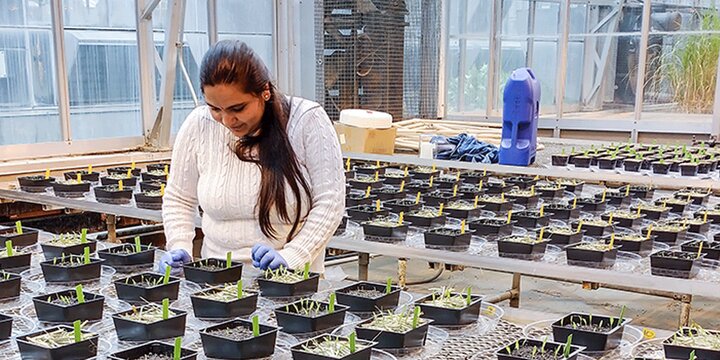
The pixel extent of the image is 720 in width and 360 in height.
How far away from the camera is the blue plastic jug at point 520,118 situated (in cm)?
412

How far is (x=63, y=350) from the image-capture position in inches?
52.6

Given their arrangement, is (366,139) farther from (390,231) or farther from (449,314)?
(449,314)

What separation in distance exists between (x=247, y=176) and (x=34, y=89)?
3573 mm

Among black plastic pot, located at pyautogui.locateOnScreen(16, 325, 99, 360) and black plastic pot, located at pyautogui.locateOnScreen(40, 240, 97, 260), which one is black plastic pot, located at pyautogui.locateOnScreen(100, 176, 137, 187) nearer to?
black plastic pot, located at pyautogui.locateOnScreen(40, 240, 97, 260)

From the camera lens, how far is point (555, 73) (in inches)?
289

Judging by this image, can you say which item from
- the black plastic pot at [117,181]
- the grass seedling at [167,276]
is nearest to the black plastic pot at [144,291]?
the grass seedling at [167,276]

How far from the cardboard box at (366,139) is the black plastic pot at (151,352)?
3.58 metres

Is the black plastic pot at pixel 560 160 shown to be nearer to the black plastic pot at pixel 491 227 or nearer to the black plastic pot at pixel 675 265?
the black plastic pot at pixel 491 227

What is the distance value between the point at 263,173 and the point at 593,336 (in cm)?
89

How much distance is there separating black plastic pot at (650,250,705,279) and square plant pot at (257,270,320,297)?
103 centimetres

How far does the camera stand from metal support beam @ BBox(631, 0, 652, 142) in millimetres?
6645

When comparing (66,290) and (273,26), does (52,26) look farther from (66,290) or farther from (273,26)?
(66,290)

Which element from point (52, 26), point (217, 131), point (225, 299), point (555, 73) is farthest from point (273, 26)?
point (225, 299)

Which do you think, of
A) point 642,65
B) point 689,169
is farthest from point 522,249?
point 642,65
